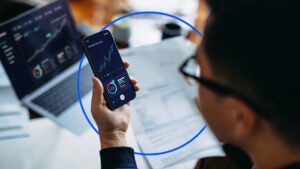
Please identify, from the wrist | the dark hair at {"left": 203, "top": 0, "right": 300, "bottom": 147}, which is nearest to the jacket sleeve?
the wrist

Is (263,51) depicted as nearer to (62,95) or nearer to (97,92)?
(97,92)

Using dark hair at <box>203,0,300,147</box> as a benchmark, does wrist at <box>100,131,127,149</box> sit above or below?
below

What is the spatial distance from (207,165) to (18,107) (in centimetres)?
58

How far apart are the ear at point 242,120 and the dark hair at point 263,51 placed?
25mm

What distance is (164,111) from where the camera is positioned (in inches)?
37.3

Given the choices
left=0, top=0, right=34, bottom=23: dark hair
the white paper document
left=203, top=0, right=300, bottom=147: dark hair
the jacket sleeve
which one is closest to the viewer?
left=203, top=0, right=300, bottom=147: dark hair

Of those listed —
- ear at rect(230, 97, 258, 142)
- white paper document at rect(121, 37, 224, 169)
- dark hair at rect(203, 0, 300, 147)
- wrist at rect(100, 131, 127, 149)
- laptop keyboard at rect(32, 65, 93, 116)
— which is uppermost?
dark hair at rect(203, 0, 300, 147)

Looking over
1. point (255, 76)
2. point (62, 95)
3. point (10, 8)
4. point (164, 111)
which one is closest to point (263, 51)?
point (255, 76)

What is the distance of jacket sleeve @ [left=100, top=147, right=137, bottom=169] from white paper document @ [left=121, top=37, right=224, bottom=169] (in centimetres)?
12

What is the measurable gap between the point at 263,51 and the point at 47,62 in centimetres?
75

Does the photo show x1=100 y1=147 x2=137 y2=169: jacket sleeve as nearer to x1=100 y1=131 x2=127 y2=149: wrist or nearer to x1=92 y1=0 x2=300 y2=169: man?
x1=100 y1=131 x2=127 y2=149: wrist

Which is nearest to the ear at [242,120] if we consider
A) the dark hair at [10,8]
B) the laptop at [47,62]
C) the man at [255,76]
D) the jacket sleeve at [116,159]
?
the man at [255,76]

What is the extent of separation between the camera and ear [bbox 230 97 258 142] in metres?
0.52

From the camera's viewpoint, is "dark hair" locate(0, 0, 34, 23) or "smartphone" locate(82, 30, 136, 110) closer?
"smartphone" locate(82, 30, 136, 110)
